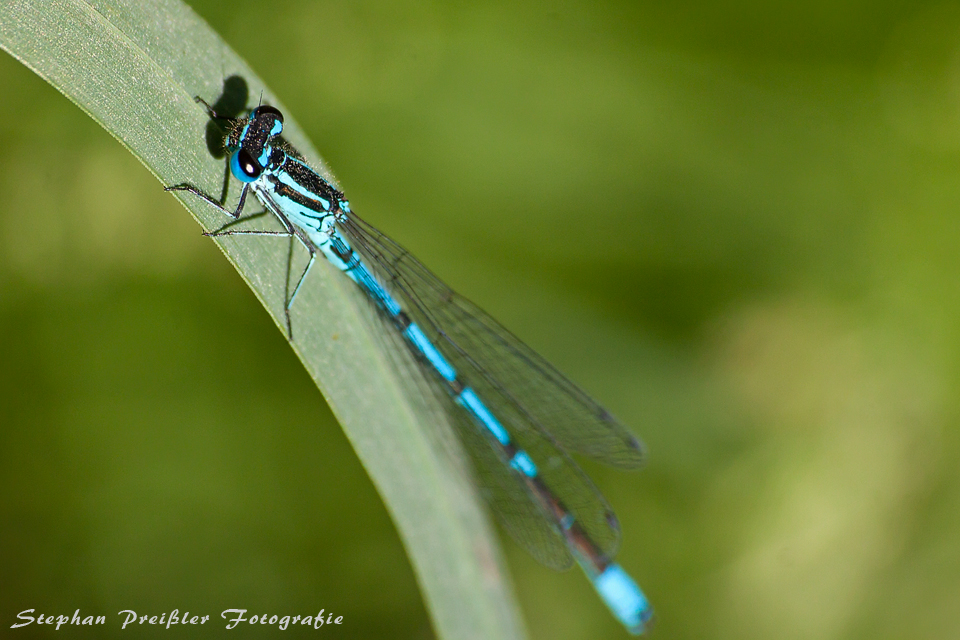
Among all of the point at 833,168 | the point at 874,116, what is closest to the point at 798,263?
the point at 833,168

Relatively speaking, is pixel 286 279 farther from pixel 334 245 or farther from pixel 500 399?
pixel 500 399

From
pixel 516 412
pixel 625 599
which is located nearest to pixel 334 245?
pixel 516 412

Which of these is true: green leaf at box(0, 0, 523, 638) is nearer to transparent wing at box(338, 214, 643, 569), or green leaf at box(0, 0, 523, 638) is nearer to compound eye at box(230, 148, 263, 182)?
compound eye at box(230, 148, 263, 182)

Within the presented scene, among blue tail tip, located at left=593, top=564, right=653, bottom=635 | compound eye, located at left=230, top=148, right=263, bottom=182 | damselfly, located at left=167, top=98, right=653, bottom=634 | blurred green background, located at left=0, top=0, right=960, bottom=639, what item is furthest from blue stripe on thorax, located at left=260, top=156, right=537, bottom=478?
blue tail tip, located at left=593, top=564, right=653, bottom=635

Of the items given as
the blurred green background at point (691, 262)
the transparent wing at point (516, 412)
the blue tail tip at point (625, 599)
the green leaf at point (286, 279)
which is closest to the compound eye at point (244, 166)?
the green leaf at point (286, 279)

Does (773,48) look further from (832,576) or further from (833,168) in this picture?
(832,576)

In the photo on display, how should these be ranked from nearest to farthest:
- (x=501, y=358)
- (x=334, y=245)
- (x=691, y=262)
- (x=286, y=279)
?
(x=286, y=279), (x=334, y=245), (x=501, y=358), (x=691, y=262)
